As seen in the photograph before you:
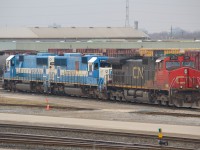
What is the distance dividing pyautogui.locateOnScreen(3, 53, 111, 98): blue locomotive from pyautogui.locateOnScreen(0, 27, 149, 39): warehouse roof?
52.4 metres

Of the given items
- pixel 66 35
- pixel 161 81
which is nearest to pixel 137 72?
pixel 161 81

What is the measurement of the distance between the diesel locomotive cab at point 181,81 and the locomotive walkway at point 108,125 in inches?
307

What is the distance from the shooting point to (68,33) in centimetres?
10688

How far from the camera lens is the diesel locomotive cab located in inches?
1270

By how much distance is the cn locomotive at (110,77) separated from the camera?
32469 millimetres

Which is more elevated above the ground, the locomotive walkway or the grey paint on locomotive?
the grey paint on locomotive

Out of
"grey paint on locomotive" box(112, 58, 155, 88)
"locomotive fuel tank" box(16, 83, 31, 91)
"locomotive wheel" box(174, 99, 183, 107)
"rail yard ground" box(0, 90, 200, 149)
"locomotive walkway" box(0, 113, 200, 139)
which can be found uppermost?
"grey paint on locomotive" box(112, 58, 155, 88)

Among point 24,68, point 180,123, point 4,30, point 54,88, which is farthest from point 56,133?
point 4,30

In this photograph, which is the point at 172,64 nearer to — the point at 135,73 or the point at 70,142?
the point at 135,73

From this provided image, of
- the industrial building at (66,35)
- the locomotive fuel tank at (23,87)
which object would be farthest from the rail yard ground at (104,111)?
the industrial building at (66,35)

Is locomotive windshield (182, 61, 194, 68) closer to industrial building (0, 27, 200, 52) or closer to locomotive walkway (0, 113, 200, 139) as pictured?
locomotive walkway (0, 113, 200, 139)

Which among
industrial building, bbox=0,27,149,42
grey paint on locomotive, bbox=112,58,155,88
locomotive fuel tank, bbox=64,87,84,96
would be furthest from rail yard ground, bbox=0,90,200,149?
industrial building, bbox=0,27,149,42

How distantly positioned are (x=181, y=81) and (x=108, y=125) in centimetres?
954

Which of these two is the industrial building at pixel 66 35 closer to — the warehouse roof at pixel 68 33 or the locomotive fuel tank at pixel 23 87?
the warehouse roof at pixel 68 33
